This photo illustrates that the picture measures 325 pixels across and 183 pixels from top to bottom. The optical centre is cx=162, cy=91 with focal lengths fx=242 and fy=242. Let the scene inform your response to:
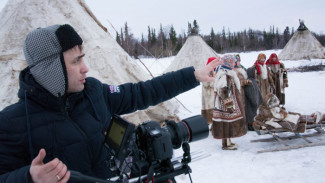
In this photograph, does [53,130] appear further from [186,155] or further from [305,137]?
[305,137]

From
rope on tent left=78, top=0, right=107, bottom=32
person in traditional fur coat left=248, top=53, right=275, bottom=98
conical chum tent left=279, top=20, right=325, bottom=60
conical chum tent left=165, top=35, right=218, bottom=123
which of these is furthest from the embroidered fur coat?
conical chum tent left=279, top=20, right=325, bottom=60

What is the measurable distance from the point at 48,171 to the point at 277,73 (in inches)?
264

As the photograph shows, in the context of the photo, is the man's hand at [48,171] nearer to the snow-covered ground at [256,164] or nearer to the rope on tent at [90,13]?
the snow-covered ground at [256,164]

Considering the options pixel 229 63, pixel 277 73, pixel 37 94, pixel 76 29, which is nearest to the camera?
pixel 37 94

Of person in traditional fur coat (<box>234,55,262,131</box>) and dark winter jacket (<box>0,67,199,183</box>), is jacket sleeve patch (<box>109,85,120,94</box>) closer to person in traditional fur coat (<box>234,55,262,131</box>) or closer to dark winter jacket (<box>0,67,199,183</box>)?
dark winter jacket (<box>0,67,199,183</box>)

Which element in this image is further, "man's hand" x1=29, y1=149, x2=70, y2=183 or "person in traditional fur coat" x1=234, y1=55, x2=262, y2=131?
"person in traditional fur coat" x1=234, y1=55, x2=262, y2=131

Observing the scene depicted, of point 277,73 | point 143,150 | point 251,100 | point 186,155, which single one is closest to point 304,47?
point 277,73

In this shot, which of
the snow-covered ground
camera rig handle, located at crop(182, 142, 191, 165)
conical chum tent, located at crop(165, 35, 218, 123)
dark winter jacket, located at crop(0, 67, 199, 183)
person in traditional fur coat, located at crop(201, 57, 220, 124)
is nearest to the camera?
dark winter jacket, located at crop(0, 67, 199, 183)

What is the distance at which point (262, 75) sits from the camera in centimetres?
608

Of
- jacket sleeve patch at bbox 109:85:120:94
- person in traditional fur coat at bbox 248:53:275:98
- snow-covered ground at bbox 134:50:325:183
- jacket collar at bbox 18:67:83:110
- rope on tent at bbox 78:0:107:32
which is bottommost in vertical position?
snow-covered ground at bbox 134:50:325:183

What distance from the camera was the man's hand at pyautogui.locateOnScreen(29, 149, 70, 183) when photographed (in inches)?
33.5

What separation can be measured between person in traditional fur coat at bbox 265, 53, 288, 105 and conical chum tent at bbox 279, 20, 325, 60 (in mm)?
15197

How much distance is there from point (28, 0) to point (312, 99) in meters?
8.51

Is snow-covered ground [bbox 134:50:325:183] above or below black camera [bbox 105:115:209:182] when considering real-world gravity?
below
